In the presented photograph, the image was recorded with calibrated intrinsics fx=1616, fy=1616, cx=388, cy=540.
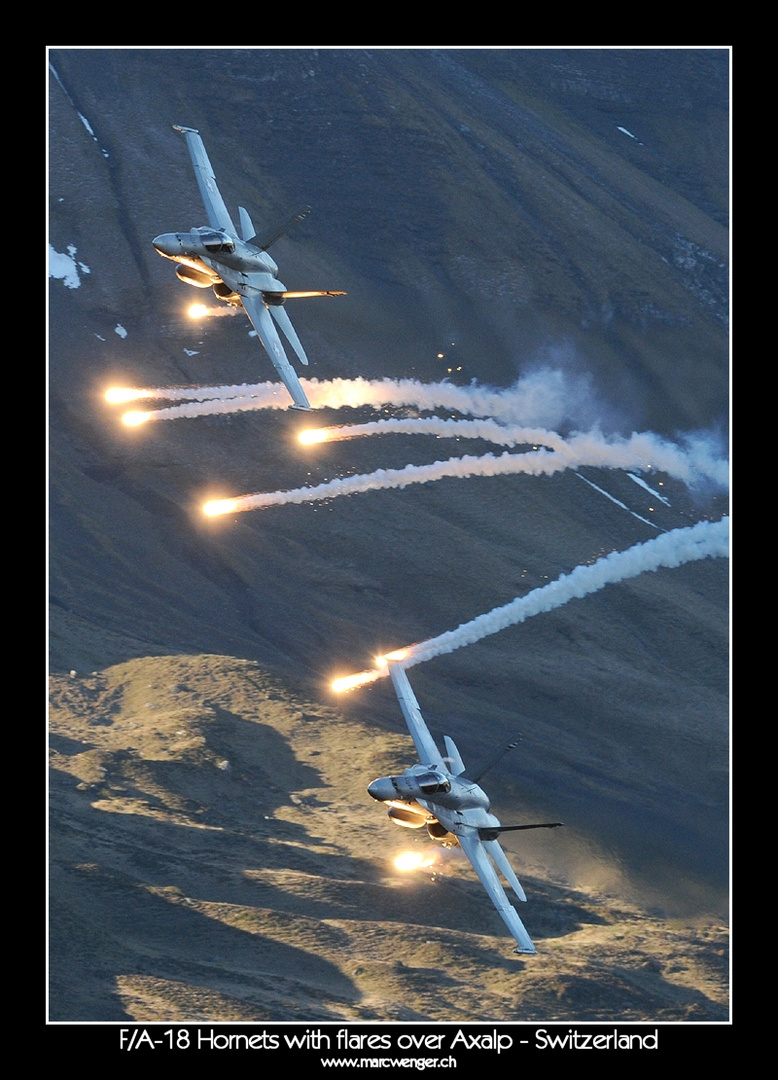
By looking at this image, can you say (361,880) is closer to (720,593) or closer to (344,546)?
(344,546)

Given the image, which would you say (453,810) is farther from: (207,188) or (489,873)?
(207,188)

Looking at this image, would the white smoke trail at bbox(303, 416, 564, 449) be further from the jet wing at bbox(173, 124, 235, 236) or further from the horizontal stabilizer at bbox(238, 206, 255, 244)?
the jet wing at bbox(173, 124, 235, 236)

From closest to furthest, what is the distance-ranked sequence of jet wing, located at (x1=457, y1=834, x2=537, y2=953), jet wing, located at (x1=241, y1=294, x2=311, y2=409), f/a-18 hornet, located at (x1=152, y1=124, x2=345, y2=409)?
jet wing, located at (x1=457, y1=834, x2=537, y2=953), f/a-18 hornet, located at (x1=152, y1=124, x2=345, y2=409), jet wing, located at (x1=241, y1=294, x2=311, y2=409)

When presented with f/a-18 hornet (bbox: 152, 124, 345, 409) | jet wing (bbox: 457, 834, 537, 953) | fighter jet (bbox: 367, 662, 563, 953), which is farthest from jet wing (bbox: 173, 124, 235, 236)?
jet wing (bbox: 457, 834, 537, 953)

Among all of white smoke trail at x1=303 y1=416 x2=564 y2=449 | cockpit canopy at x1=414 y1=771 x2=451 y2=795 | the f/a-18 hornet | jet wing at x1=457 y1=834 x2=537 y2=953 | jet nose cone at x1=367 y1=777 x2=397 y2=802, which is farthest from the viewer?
white smoke trail at x1=303 y1=416 x2=564 y2=449

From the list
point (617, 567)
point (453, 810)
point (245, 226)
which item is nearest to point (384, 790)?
point (453, 810)

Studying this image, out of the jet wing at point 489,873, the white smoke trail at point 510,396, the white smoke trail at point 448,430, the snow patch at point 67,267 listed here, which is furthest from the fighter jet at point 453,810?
the snow patch at point 67,267

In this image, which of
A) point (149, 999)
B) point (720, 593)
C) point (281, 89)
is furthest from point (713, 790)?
point (281, 89)
